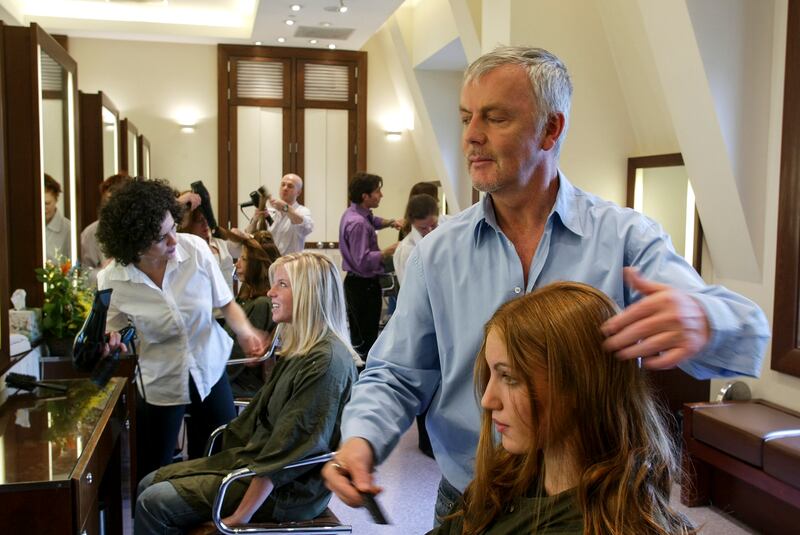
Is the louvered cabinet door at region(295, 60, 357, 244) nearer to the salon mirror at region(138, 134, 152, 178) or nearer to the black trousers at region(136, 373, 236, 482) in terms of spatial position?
the salon mirror at region(138, 134, 152, 178)

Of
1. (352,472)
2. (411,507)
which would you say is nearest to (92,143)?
(411,507)

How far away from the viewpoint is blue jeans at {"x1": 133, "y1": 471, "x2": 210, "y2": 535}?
2.51 metres

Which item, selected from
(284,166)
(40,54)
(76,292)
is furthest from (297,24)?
(76,292)

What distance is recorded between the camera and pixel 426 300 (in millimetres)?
1599

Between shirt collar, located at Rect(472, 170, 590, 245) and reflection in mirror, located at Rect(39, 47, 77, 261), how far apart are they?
2.72 meters

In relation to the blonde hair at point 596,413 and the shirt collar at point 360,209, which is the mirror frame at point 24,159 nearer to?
the shirt collar at point 360,209

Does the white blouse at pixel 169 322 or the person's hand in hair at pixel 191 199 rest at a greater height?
the person's hand in hair at pixel 191 199

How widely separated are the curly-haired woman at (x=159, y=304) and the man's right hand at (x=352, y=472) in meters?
2.03

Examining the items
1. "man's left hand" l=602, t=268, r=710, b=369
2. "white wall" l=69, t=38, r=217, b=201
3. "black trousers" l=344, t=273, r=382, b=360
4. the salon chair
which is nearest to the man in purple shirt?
"black trousers" l=344, t=273, r=382, b=360

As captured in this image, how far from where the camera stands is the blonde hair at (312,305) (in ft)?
9.07

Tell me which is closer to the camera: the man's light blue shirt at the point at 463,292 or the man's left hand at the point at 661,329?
the man's left hand at the point at 661,329

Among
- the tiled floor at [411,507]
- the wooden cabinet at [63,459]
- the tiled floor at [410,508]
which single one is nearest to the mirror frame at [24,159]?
the wooden cabinet at [63,459]

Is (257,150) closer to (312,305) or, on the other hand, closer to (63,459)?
(312,305)

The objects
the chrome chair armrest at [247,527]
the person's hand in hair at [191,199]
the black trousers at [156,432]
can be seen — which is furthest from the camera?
the person's hand in hair at [191,199]
